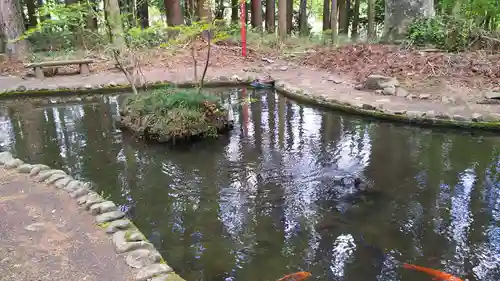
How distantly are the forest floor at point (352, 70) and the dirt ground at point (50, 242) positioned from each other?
5851mm

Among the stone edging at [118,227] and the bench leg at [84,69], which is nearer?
the stone edging at [118,227]

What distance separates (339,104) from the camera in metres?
8.10

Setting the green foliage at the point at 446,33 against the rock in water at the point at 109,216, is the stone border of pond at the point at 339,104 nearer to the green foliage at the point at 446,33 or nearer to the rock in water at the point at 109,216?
the green foliage at the point at 446,33

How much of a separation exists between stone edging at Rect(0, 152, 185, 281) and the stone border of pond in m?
4.03

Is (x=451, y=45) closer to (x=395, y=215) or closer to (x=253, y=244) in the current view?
(x=395, y=215)

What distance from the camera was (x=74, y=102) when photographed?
9469mm

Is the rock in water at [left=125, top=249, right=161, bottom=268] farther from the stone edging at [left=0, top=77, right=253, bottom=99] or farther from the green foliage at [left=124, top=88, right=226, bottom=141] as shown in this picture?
the stone edging at [left=0, top=77, right=253, bottom=99]

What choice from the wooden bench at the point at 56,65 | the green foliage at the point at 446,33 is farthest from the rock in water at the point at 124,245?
the green foliage at the point at 446,33

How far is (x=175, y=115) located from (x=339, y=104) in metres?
3.18

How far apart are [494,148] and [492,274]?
10.8 feet

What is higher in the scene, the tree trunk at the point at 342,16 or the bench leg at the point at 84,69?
the tree trunk at the point at 342,16

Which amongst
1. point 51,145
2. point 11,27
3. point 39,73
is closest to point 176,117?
point 51,145

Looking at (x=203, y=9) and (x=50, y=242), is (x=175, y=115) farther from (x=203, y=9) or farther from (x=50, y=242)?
(x=203, y=9)

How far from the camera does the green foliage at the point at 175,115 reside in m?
6.59
